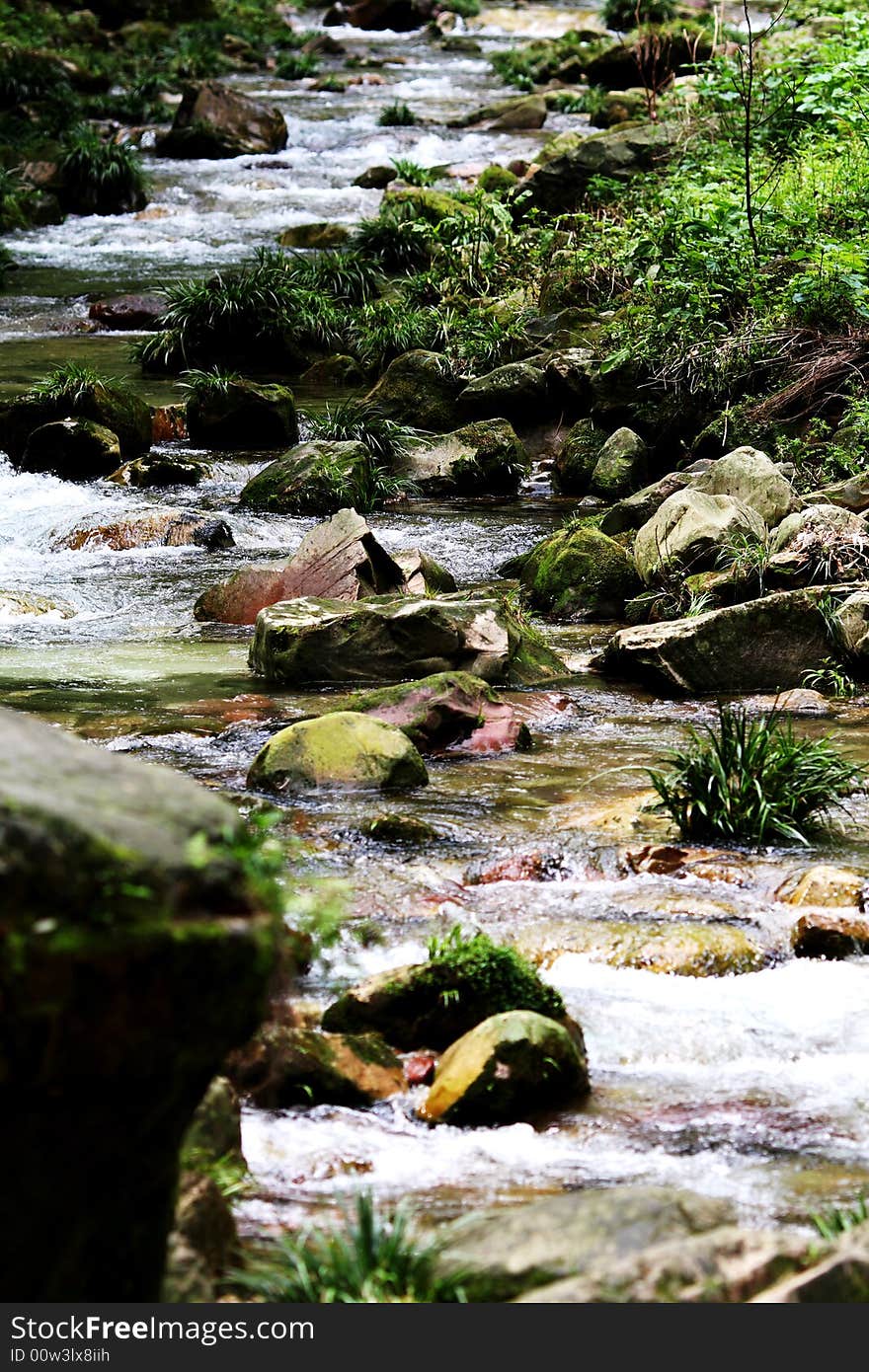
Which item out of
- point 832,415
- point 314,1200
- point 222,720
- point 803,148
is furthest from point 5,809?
point 803,148

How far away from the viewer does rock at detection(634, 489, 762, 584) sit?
30.6ft

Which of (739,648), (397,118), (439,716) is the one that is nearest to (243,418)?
(739,648)

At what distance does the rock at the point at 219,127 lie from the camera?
25172 millimetres

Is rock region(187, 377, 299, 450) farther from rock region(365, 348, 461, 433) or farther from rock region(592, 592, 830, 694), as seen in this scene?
rock region(592, 592, 830, 694)

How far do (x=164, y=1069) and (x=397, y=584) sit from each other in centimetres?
756

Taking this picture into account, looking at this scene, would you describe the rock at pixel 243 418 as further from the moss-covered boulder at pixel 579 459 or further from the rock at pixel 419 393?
the moss-covered boulder at pixel 579 459

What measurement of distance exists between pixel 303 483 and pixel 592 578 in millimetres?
3293

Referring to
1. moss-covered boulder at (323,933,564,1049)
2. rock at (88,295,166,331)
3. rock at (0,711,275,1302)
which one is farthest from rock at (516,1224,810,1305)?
rock at (88,295,166,331)

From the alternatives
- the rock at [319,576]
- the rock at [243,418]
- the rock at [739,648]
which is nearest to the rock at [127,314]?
the rock at [243,418]

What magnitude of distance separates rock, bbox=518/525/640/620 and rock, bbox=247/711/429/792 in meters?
3.31

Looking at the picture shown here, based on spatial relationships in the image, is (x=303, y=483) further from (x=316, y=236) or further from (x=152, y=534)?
(x=316, y=236)

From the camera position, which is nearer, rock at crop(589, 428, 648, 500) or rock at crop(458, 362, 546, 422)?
rock at crop(589, 428, 648, 500)

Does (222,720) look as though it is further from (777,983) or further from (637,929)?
(777,983)

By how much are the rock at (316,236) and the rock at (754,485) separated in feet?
36.7
